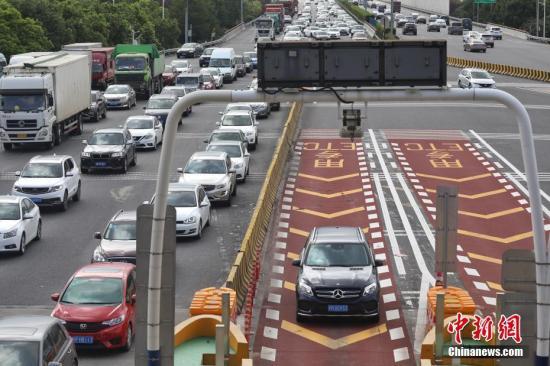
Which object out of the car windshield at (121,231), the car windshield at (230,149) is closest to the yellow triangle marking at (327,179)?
the car windshield at (230,149)

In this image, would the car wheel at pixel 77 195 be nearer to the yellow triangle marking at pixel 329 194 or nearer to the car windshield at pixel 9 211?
the car windshield at pixel 9 211

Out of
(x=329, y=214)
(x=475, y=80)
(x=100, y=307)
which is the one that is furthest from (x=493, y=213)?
(x=475, y=80)

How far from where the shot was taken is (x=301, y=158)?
49.8 meters

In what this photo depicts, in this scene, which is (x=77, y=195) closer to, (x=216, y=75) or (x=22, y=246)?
(x=22, y=246)

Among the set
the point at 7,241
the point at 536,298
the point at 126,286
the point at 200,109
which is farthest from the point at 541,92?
the point at 536,298

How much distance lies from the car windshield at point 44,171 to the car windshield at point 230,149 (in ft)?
23.0

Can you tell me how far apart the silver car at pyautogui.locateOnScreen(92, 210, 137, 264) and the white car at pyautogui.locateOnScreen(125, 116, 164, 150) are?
2045cm

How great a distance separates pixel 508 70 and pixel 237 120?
42.1 metres

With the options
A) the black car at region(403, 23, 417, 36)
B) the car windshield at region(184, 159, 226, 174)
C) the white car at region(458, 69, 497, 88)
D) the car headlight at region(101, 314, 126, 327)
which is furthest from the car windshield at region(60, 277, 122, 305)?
the black car at region(403, 23, 417, 36)

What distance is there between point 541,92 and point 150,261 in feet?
216

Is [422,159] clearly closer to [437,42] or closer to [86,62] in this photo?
[86,62]

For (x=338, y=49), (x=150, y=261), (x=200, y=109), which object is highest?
(x=338, y=49)

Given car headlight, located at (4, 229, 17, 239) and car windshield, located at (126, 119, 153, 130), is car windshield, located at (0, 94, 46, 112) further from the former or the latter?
car headlight, located at (4, 229, 17, 239)

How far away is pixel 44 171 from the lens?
39062 mm
